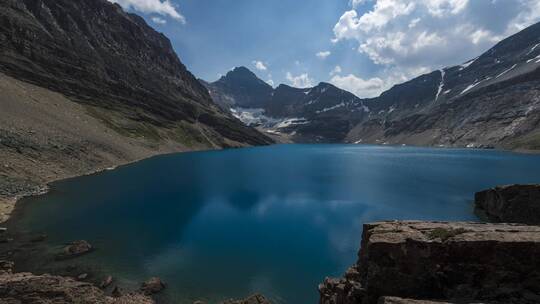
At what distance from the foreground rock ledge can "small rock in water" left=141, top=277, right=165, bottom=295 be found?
15790mm

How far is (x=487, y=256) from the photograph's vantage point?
1379 centimetres

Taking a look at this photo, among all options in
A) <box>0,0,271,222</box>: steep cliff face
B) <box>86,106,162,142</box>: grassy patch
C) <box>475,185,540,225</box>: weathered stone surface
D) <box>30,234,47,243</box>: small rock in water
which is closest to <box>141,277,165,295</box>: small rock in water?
<box>30,234,47,243</box>: small rock in water

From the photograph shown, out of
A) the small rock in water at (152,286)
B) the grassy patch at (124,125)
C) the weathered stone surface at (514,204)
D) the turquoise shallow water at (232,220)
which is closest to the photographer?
the small rock in water at (152,286)

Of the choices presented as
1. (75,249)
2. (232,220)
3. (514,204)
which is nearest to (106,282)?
(75,249)

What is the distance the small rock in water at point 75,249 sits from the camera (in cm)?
3148

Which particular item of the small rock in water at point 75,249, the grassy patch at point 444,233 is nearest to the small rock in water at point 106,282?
the small rock in water at point 75,249

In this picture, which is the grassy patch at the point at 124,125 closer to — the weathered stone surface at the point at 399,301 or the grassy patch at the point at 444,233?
the grassy patch at the point at 444,233

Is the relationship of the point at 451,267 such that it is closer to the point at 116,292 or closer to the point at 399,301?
the point at 399,301

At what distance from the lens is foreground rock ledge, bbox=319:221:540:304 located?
13203mm

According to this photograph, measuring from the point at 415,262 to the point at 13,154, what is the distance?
70.9 m

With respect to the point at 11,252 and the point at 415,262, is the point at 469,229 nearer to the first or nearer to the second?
the point at 415,262

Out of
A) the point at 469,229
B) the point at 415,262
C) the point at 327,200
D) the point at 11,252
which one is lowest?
the point at 11,252

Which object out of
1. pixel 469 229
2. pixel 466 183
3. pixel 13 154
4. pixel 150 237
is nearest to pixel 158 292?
pixel 150 237

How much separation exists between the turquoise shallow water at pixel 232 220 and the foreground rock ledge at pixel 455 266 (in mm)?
12539
